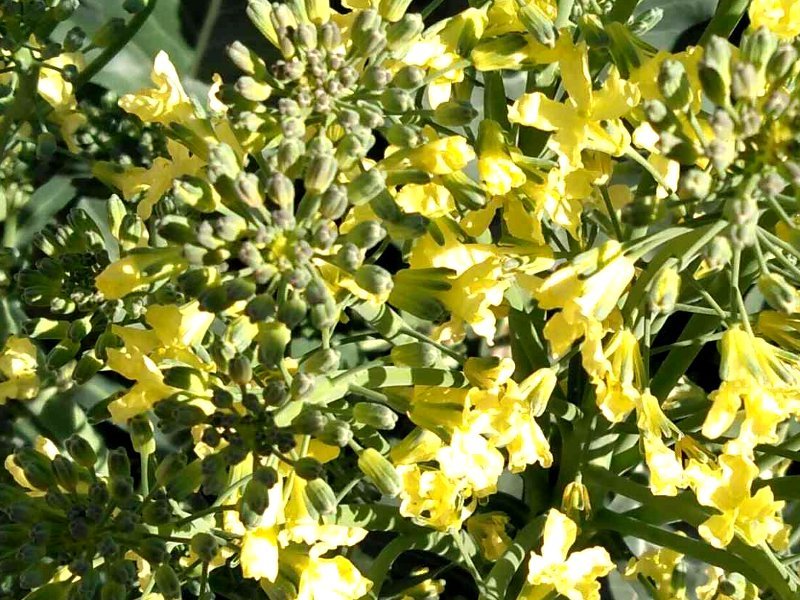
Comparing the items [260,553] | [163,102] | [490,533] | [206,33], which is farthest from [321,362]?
[206,33]

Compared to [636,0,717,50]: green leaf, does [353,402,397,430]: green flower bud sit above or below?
above

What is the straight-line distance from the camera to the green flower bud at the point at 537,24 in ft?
2.43

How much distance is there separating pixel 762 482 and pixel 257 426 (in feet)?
1.37

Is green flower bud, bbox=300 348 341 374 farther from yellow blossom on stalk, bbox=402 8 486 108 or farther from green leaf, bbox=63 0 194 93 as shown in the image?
green leaf, bbox=63 0 194 93

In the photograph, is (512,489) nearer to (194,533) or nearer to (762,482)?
(762,482)

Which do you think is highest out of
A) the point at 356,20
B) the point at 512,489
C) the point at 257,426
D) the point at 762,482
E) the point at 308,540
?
the point at 356,20

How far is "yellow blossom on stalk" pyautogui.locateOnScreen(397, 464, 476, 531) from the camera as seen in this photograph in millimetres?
769

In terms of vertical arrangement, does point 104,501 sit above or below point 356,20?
below

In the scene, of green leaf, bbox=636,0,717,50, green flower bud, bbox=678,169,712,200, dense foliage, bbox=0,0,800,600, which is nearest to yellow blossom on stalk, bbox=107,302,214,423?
dense foliage, bbox=0,0,800,600

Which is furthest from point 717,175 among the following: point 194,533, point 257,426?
point 194,533

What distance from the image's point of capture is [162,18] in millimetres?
1224

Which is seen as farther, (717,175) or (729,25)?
(729,25)

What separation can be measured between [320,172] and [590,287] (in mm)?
202

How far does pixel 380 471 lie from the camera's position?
74 centimetres
